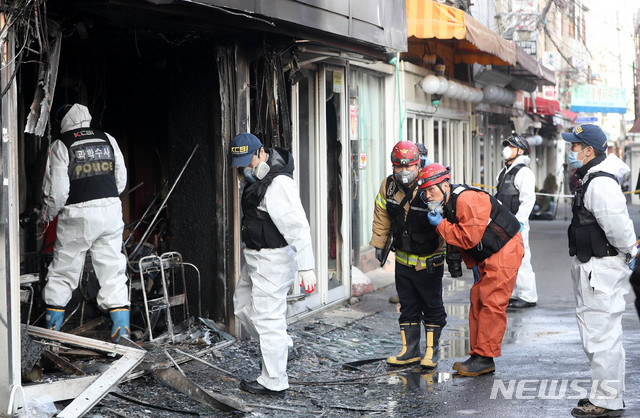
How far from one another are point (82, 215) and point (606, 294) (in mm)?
3872

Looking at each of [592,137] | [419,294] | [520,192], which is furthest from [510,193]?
[592,137]

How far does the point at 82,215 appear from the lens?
6.96 metres

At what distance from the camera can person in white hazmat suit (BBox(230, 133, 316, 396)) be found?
245 inches

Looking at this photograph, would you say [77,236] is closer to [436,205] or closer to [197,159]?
[197,159]

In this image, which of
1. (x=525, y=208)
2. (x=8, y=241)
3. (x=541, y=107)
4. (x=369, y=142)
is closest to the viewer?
(x=8, y=241)

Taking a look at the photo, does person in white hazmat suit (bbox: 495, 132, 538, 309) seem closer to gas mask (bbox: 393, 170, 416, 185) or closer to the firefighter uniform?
the firefighter uniform

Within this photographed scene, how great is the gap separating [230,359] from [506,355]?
2308mm

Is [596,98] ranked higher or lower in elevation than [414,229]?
higher

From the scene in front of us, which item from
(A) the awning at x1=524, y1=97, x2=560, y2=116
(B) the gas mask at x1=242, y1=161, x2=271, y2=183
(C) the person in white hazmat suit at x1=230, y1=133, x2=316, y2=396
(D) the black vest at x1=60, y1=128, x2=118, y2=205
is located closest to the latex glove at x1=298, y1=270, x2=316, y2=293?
(C) the person in white hazmat suit at x1=230, y1=133, x2=316, y2=396

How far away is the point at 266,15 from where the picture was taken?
263 inches

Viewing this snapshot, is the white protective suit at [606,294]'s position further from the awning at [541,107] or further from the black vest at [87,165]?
the awning at [541,107]

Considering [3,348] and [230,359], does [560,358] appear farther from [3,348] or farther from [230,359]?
[3,348]

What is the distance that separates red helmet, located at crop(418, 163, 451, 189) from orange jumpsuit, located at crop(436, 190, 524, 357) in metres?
0.20

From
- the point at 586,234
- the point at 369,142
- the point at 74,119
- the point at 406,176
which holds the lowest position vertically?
the point at 586,234
